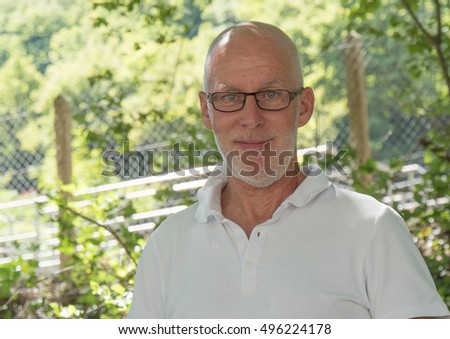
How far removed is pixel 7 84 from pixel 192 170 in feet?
48.4

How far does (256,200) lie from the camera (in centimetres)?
189

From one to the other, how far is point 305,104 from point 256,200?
26 cm

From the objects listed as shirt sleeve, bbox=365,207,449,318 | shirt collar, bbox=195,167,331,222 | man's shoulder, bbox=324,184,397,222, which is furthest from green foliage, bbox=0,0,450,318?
shirt sleeve, bbox=365,207,449,318

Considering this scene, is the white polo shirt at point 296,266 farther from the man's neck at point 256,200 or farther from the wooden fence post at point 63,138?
the wooden fence post at point 63,138

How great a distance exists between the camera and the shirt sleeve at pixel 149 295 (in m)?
1.86

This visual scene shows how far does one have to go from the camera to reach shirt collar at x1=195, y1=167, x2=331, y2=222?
183 cm

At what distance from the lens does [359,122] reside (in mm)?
4793

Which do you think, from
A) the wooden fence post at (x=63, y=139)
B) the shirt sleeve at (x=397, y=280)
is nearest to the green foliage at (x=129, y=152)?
the wooden fence post at (x=63, y=139)

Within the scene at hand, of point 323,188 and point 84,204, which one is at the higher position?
point 323,188

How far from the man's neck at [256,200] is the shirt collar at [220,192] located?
4 centimetres

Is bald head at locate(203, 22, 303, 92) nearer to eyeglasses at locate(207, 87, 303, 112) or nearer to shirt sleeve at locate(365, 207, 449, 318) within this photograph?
eyeglasses at locate(207, 87, 303, 112)
